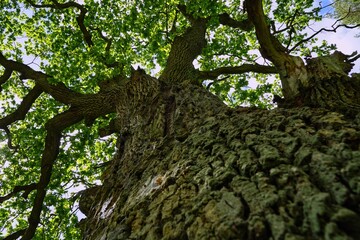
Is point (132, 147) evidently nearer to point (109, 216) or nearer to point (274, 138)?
point (109, 216)

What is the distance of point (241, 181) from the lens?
1.73 m

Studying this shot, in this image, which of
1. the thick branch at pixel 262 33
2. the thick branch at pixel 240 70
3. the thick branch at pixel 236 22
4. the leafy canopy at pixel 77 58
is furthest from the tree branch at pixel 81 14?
the thick branch at pixel 262 33

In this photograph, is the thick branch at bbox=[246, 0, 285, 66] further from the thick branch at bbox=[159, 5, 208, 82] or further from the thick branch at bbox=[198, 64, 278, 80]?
the thick branch at bbox=[198, 64, 278, 80]

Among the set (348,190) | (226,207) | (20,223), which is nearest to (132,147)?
(226,207)

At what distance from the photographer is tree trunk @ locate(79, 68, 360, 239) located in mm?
1236

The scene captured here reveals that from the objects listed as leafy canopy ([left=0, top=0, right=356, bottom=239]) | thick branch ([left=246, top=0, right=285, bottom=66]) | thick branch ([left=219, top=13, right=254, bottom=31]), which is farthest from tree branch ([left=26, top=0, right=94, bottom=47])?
thick branch ([left=246, top=0, right=285, bottom=66])

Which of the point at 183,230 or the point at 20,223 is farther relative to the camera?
the point at 20,223

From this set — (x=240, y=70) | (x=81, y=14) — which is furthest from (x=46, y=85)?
(x=240, y=70)

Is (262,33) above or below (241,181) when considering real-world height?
above

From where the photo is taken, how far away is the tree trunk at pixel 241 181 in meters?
1.24

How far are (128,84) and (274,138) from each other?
4.31 metres

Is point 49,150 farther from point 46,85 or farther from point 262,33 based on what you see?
point 262,33

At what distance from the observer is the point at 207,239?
1.34 metres

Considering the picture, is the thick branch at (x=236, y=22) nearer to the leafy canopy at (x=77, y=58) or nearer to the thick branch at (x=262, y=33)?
the leafy canopy at (x=77, y=58)
